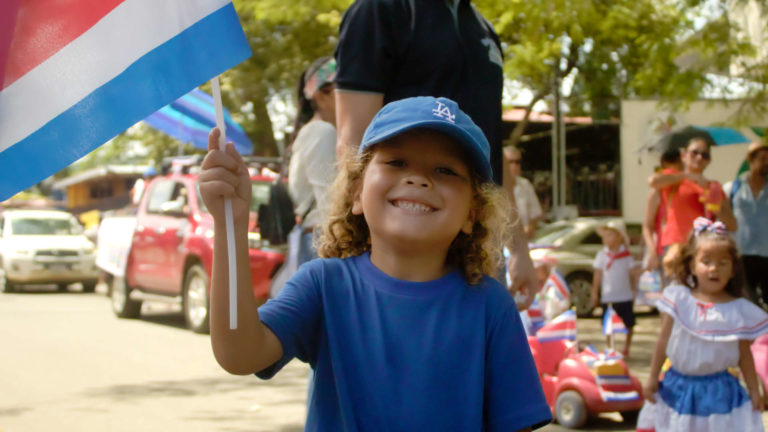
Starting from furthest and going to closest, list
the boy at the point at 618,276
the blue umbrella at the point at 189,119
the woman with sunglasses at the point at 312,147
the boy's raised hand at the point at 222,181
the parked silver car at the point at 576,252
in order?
the parked silver car at the point at 576,252 → the blue umbrella at the point at 189,119 → the boy at the point at 618,276 → the woman with sunglasses at the point at 312,147 → the boy's raised hand at the point at 222,181

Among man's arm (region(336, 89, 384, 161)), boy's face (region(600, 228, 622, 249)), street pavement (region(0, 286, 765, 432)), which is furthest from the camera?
boy's face (region(600, 228, 622, 249))

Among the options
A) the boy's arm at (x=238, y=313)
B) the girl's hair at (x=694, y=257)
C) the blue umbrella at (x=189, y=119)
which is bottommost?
the girl's hair at (x=694, y=257)

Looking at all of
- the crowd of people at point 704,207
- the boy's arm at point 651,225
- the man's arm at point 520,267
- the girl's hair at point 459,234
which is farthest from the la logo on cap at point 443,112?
the boy's arm at point 651,225

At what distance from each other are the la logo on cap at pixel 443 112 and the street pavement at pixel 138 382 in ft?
13.3

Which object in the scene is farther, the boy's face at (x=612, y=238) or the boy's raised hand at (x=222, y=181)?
the boy's face at (x=612, y=238)

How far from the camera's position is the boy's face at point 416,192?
2133 millimetres

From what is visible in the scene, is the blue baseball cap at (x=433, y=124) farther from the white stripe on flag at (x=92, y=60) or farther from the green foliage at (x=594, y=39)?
the green foliage at (x=594, y=39)

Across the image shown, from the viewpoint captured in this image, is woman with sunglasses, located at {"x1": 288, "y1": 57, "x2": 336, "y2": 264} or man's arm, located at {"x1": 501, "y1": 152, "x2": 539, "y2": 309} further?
woman with sunglasses, located at {"x1": 288, "y1": 57, "x2": 336, "y2": 264}

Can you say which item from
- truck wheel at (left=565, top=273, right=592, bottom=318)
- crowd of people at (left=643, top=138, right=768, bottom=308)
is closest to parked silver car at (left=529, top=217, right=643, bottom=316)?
truck wheel at (left=565, top=273, right=592, bottom=318)

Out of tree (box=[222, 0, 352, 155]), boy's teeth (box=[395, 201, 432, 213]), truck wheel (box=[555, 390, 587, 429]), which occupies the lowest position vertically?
truck wheel (box=[555, 390, 587, 429])

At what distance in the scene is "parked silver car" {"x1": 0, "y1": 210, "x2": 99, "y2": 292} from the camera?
720 inches

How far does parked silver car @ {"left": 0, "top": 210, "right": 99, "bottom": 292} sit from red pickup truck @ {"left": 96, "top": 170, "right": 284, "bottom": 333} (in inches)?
221

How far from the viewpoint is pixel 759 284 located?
7270mm

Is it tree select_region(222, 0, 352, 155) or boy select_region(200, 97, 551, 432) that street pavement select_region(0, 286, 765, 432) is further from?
tree select_region(222, 0, 352, 155)
